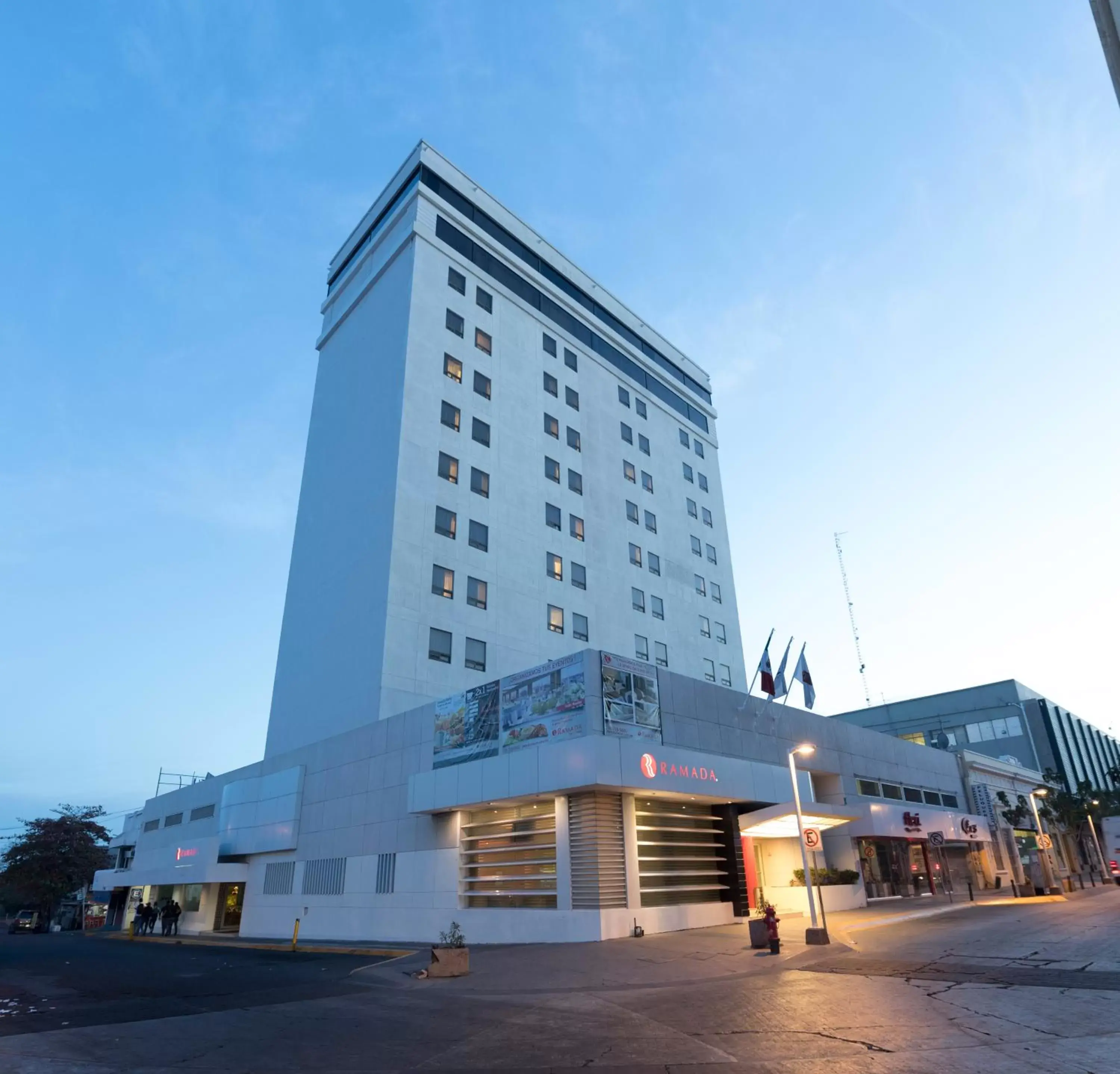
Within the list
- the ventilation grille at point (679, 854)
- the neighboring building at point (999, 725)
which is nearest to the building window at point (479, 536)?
the ventilation grille at point (679, 854)

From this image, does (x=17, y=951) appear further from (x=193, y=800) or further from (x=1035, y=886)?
(x=1035, y=886)

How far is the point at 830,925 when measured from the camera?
28719 millimetres

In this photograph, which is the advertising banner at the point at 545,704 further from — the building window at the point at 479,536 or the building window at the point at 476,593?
the building window at the point at 479,536

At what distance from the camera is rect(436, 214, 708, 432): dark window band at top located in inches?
2163

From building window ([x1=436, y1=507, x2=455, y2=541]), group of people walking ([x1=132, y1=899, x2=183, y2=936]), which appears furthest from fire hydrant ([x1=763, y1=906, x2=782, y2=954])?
group of people walking ([x1=132, y1=899, x2=183, y2=936])

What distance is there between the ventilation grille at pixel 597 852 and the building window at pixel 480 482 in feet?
78.8

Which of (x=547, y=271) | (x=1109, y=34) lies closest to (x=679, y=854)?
(x=1109, y=34)

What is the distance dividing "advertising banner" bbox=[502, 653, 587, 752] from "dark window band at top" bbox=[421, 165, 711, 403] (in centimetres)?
3853

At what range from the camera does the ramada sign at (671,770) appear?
28078 millimetres

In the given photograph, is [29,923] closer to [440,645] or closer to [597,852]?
[440,645]

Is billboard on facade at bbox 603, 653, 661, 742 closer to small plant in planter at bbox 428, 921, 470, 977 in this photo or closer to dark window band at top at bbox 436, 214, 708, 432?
small plant in planter at bbox 428, 921, 470, 977

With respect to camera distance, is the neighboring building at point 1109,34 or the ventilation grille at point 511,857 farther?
the ventilation grille at point 511,857

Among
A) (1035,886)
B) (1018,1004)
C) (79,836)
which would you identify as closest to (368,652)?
(1018,1004)

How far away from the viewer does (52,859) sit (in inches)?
3182
